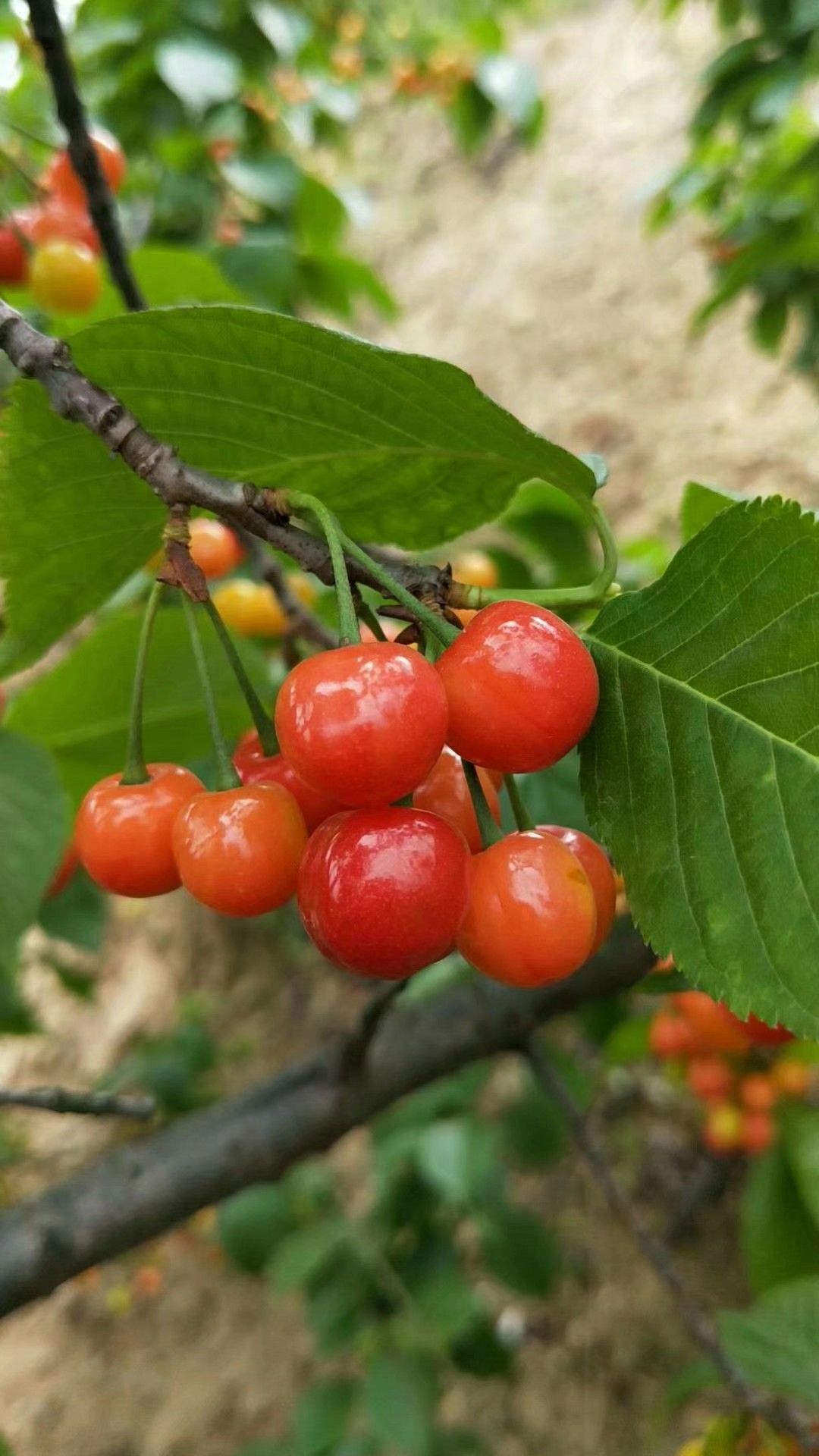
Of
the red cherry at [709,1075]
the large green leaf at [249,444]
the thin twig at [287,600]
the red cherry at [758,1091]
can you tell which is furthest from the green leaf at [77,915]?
the red cherry at [758,1091]

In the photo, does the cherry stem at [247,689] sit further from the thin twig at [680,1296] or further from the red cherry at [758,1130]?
the red cherry at [758,1130]

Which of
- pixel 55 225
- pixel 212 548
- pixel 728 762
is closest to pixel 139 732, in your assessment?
pixel 728 762

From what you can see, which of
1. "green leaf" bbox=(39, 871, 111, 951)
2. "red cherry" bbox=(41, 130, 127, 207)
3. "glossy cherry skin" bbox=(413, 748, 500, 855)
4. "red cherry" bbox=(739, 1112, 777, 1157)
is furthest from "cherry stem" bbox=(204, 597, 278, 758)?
"red cherry" bbox=(739, 1112, 777, 1157)

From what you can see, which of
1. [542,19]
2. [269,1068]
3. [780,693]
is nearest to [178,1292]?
[269,1068]

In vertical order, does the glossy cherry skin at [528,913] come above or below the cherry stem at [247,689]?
below

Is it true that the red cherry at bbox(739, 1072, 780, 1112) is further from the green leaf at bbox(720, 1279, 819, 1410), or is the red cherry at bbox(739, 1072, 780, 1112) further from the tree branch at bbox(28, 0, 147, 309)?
the tree branch at bbox(28, 0, 147, 309)

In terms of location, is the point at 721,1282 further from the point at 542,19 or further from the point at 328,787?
the point at 542,19
